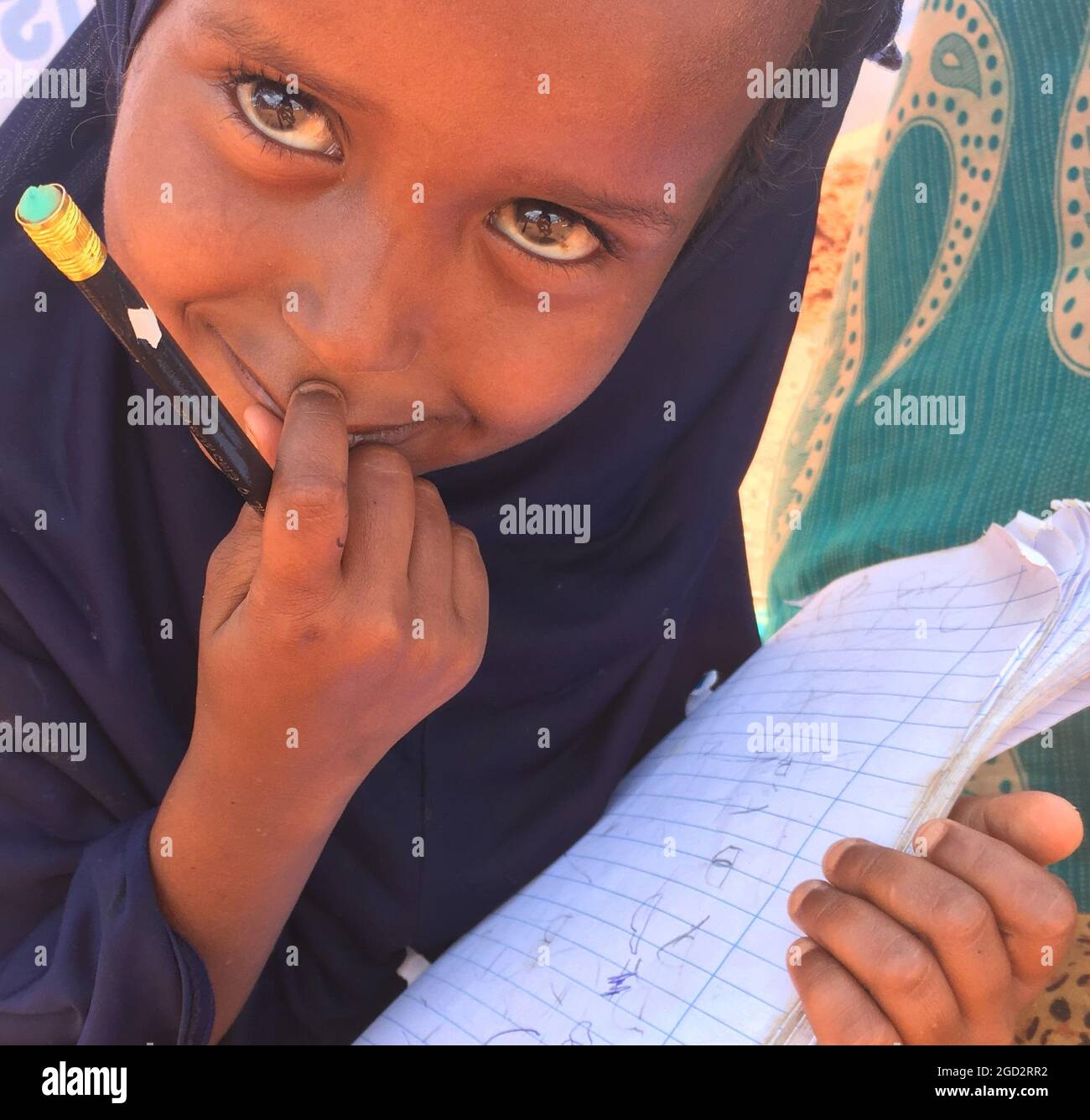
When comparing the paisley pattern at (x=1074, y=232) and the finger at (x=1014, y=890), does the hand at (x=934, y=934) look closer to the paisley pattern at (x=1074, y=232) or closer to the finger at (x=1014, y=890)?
the finger at (x=1014, y=890)

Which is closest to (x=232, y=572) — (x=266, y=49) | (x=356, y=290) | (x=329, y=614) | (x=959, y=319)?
(x=329, y=614)

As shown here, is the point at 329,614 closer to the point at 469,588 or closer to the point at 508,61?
the point at 469,588

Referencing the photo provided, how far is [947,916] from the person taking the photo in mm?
656

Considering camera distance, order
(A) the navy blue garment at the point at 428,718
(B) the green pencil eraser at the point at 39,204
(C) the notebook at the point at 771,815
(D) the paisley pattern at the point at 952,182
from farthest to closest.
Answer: (D) the paisley pattern at the point at 952,182 → (A) the navy blue garment at the point at 428,718 → (C) the notebook at the point at 771,815 → (B) the green pencil eraser at the point at 39,204

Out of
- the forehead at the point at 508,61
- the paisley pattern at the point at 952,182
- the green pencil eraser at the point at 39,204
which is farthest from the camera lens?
the paisley pattern at the point at 952,182

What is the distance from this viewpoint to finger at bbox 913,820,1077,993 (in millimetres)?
675

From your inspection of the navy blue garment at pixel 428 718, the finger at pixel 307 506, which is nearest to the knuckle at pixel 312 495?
the finger at pixel 307 506

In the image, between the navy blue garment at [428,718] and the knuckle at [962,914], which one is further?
the navy blue garment at [428,718]

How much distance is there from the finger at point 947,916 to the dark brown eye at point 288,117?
1.69 feet

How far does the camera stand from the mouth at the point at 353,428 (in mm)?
702

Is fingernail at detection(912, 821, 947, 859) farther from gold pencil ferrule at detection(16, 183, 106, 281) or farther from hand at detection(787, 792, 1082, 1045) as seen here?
gold pencil ferrule at detection(16, 183, 106, 281)

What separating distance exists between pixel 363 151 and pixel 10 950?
61 cm

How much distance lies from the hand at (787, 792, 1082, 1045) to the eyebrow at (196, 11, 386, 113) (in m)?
0.51

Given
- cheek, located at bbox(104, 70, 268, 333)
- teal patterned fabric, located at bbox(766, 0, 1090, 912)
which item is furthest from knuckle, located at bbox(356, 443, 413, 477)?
teal patterned fabric, located at bbox(766, 0, 1090, 912)
